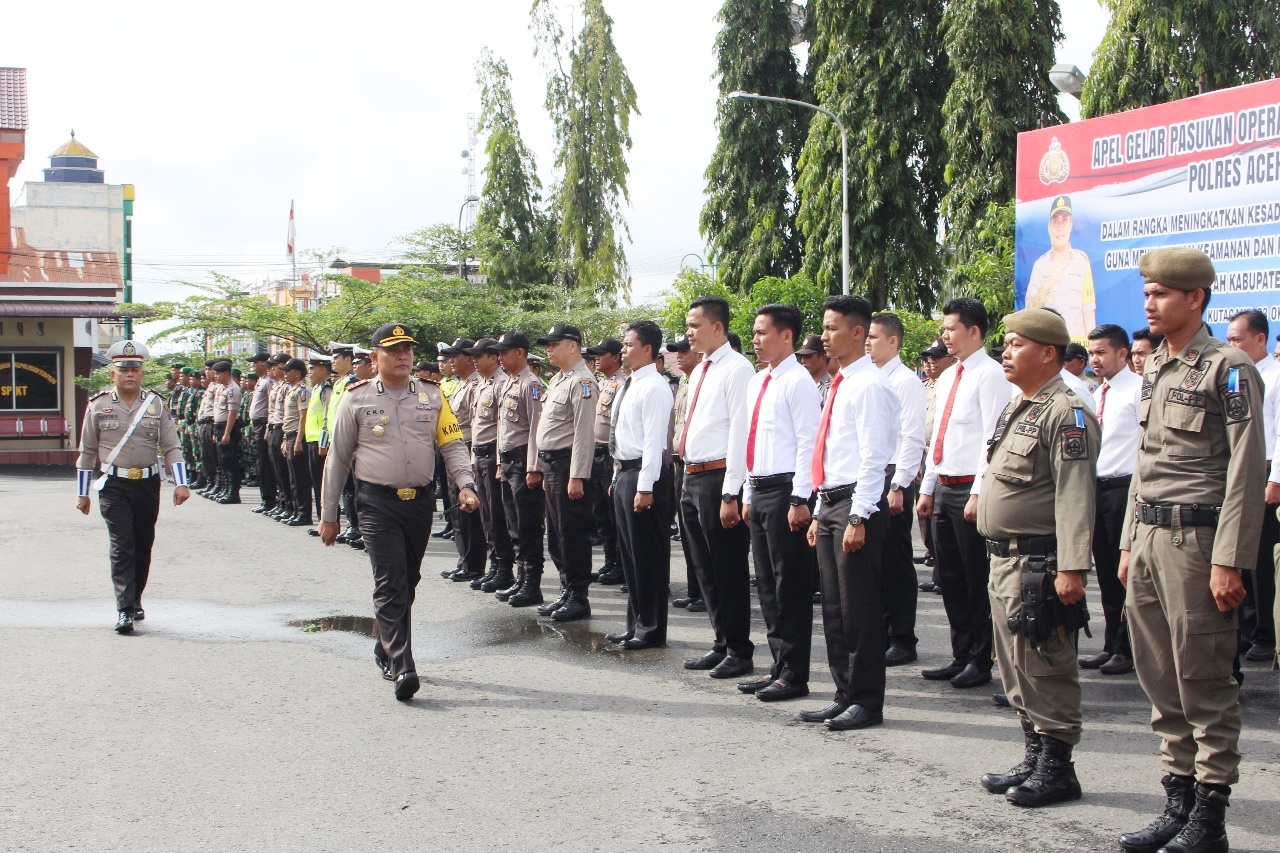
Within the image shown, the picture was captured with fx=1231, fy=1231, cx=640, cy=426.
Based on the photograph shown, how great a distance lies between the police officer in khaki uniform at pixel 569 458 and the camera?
8.96 metres

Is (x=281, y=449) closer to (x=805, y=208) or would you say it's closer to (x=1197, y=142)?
(x=1197, y=142)

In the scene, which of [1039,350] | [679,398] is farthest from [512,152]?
[1039,350]

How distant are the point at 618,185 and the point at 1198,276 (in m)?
33.6

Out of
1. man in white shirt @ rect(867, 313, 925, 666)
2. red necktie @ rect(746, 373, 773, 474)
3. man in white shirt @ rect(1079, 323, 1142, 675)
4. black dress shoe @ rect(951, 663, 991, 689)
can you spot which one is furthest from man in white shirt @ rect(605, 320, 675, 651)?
man in white shirt @ rect(1079, 323, 1142, 675)

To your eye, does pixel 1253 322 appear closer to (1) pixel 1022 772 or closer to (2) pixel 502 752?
(1) pixel 1022 772

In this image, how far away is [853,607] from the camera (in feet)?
19.6

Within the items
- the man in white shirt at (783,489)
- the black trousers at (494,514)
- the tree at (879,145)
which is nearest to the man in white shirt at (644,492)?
the man in white shirt at (783,489)

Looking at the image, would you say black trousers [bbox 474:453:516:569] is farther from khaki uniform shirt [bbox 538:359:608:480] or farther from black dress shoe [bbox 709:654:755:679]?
black dress shoe [bbox 709:654:755:679]

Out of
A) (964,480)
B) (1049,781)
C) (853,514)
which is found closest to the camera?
(1049,781)

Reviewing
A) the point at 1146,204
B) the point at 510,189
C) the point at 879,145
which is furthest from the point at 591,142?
the point at 1146,204

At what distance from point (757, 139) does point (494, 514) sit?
27346mm

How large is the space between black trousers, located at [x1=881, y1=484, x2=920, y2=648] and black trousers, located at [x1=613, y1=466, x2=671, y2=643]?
1424 millimetres

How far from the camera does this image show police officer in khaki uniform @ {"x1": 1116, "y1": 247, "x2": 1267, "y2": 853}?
13.7ft

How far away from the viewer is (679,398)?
11.1 m
